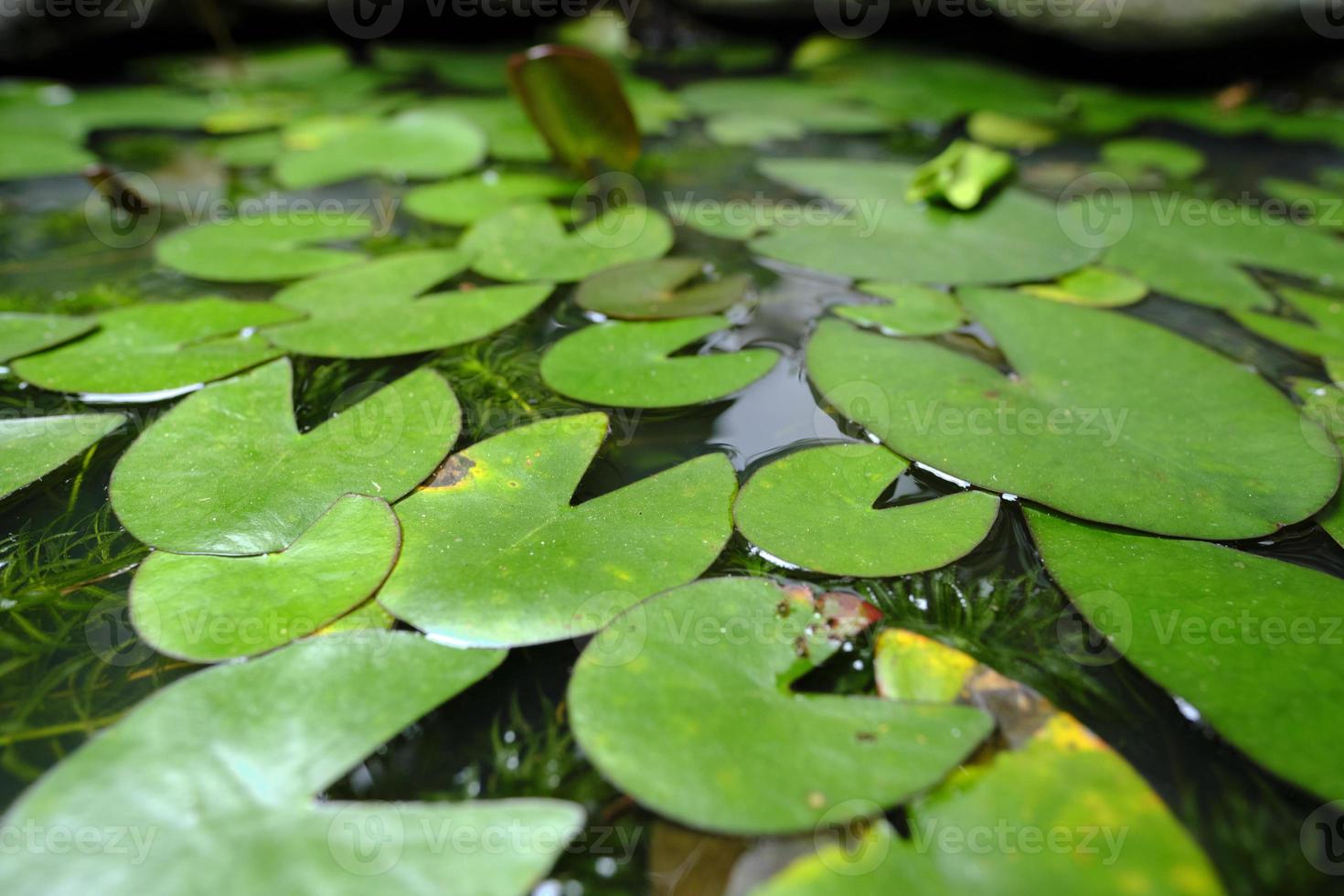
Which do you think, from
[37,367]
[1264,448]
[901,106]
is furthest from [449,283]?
[901,106]

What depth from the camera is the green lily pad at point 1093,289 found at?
1.38 m

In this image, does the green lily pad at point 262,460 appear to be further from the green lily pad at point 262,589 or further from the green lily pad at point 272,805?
the green lily pad at point 272,805

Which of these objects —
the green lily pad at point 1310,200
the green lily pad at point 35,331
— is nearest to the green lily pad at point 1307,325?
the green lily pad at point 1310,200

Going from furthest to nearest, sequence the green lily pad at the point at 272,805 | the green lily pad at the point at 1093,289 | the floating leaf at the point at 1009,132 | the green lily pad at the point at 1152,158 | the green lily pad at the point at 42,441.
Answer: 1. the floating leaf at the point at 1009,132
2. the green lily pad at the point at 1152,158
3. the green lily pad at the point at 1093,289
4. the green lily pad at the point at 42,441
5. the green lily pad at the point at 272,805

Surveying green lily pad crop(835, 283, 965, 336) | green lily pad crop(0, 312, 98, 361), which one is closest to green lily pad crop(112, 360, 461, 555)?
green lily pad crop(0, 312, 98, 361)

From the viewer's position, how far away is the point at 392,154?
200cm

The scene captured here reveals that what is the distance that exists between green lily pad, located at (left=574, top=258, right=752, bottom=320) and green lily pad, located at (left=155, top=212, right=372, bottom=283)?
52 centimetres

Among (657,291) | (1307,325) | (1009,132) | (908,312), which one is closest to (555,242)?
(657,291)

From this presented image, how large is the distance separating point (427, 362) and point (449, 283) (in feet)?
0.92

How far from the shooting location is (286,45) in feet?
10.5

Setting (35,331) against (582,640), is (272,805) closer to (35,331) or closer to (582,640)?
(582,640)

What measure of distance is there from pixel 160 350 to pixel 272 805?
2.88 ft

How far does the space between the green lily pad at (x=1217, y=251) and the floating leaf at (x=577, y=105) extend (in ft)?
3.64

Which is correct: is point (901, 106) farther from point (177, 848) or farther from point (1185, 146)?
point (177, 848)
